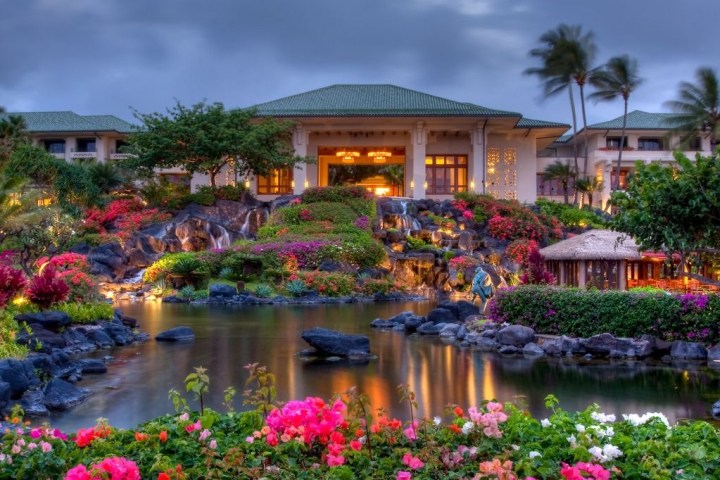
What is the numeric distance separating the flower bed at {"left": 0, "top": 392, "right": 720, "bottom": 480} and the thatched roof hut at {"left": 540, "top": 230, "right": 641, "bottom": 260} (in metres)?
18.6

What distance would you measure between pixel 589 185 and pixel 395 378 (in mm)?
34886

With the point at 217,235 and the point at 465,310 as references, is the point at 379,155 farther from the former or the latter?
the point at 465,310

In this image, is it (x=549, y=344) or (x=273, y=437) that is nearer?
(x=273, y=437)

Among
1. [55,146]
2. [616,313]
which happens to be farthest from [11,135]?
[616,313]

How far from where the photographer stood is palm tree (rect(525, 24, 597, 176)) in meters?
41.1

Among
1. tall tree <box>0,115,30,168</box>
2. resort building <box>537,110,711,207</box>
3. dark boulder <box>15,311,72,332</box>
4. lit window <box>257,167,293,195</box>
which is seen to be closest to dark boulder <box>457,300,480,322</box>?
dark boulder <box>15,311,72,332</box>

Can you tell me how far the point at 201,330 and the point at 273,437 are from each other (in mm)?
13120

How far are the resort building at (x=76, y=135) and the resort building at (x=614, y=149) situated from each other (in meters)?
31.1

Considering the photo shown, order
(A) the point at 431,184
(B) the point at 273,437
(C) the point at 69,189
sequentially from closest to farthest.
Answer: (B) the point at 273,437, (C) the point at 69,189, (A) the point at 431,184

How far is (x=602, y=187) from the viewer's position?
1784 inches

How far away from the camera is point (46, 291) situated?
48.5 feet

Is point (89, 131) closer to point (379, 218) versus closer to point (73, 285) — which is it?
point (379, 218)

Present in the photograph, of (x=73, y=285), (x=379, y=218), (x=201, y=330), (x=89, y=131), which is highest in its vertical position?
(x=89, y=131)

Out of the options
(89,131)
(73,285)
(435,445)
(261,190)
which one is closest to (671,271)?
(73,285)
